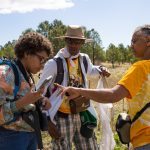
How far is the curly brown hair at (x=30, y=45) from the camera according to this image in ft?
11.9

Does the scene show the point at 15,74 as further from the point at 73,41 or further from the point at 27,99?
the point at 73,41

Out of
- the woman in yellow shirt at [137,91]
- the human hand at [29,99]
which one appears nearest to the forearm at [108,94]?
the woman in yellow shirt at [137,91]

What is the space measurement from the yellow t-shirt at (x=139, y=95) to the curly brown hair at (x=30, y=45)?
3.03 ft

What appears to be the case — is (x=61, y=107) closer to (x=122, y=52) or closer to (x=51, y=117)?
(x=51, y=117)

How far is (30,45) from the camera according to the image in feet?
11.9

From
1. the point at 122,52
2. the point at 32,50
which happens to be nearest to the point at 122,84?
the point at 32,50

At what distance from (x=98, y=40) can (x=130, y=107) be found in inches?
3154

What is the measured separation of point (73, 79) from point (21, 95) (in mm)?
1528

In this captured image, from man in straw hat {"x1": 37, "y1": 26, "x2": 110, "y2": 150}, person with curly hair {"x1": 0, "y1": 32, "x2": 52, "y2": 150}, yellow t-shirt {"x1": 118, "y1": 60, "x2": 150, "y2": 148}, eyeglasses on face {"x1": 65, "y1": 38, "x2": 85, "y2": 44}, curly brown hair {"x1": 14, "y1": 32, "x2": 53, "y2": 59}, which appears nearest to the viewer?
yellow t-shirt {"x1": 118, "y1": 60, "x2": 150, "y2": 148}

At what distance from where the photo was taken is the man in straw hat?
4775 mm

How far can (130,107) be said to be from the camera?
3225 mm

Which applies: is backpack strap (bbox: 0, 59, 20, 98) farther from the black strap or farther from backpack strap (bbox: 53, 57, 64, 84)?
backpack strap (bbox: 53, 57, 64, 84)

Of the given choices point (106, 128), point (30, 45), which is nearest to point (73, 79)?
point (106, 128)

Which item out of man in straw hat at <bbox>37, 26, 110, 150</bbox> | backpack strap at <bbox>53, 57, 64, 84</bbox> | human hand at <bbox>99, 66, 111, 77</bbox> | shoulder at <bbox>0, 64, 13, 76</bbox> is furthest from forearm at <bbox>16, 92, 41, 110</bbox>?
human hand at <bbox>99, 66, 111, 77</bbox>
